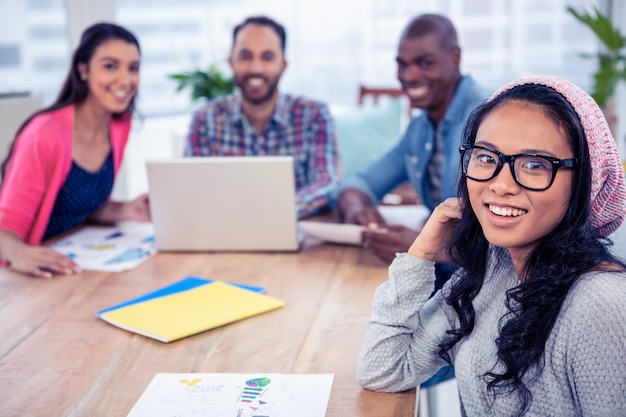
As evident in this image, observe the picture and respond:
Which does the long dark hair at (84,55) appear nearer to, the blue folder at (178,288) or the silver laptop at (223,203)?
the silver laptop at (223,203)

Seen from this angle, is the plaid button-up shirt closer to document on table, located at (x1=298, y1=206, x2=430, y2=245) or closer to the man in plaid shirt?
the man in plaid shirt

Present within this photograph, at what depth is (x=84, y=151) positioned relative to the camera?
2355 mm

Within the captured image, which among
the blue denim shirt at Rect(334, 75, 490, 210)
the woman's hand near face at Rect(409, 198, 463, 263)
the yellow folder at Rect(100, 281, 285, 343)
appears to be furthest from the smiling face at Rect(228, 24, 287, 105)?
the woman's hand near face at Rect(409, 198, 463, 263)

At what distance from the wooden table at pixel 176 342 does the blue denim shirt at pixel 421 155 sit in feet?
1.30

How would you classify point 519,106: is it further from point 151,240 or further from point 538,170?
point 151,240

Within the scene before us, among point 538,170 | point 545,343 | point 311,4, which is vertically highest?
point 311,4

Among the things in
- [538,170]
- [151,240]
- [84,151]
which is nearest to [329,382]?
[538,170]

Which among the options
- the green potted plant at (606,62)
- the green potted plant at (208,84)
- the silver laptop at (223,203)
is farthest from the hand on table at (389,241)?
Answer: the green potted plant at (208,84)

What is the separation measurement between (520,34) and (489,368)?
119 inches

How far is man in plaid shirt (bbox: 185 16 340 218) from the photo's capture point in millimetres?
2680

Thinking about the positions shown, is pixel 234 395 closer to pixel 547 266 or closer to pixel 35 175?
pixel 547 266

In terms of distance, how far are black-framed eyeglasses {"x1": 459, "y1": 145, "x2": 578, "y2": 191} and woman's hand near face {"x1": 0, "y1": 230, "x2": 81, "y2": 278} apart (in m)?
1.12

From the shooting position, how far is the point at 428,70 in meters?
2.33

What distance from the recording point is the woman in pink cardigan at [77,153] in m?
2.14
